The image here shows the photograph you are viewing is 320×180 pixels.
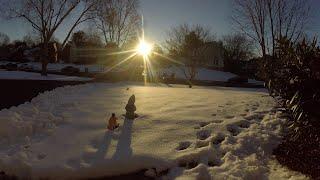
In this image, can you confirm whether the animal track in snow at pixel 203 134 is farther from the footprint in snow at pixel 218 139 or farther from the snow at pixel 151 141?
the footprint in snow at pixel 218 139

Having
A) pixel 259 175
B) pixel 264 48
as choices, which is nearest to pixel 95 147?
pixel 259 175

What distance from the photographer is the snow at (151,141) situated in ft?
22.1

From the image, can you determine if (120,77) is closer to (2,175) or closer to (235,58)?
(2,175)

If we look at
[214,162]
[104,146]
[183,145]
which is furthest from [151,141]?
[214,162]

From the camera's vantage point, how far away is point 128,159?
7008 mm

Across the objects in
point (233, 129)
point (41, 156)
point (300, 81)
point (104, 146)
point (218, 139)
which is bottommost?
point (41, 156)

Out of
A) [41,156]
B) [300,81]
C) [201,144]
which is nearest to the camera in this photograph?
[300,81]

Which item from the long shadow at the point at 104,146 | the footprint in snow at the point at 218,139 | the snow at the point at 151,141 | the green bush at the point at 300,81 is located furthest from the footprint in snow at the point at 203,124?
the green bush at the point at 300,81

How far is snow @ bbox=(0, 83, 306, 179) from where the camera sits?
22.1 ft

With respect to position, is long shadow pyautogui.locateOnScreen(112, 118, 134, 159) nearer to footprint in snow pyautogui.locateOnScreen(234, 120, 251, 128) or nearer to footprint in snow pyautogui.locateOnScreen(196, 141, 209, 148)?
footprint in snow pyautogui.locateOnScreen(196, 141, 209, 148)

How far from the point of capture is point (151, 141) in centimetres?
780

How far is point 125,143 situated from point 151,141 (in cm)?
51

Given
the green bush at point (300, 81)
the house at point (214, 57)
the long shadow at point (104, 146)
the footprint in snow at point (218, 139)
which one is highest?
the house at point (214, 57)

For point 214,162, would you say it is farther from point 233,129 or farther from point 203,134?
point 233,129
